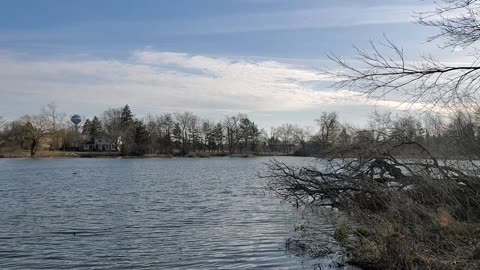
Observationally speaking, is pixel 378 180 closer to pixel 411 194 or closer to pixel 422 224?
pixel 411 194

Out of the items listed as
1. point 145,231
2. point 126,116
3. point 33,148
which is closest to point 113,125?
point 126,116

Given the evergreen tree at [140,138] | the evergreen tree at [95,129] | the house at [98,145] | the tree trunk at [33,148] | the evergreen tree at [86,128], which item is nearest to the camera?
the tree trunk at [33,148]

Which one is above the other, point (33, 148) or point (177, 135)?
point (177, 135)

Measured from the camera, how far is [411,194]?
14.1 m

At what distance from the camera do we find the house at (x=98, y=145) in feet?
416

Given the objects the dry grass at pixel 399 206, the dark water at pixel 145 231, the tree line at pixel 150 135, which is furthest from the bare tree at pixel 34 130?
the dry grass at pixel 399 206

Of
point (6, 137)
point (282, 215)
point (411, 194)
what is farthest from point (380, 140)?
point (6, 137)

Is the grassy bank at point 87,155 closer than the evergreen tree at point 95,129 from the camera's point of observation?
Yes

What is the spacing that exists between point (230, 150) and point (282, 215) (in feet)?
355

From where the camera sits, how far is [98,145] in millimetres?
128875

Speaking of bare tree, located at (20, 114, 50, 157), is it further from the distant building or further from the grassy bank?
the distant building

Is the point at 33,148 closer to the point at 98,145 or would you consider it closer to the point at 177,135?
the point at 98,145

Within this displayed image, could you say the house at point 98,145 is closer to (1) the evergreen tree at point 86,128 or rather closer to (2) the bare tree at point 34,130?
(1) the evergreen tree at point 86,128

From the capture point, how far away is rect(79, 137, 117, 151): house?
416 ft
